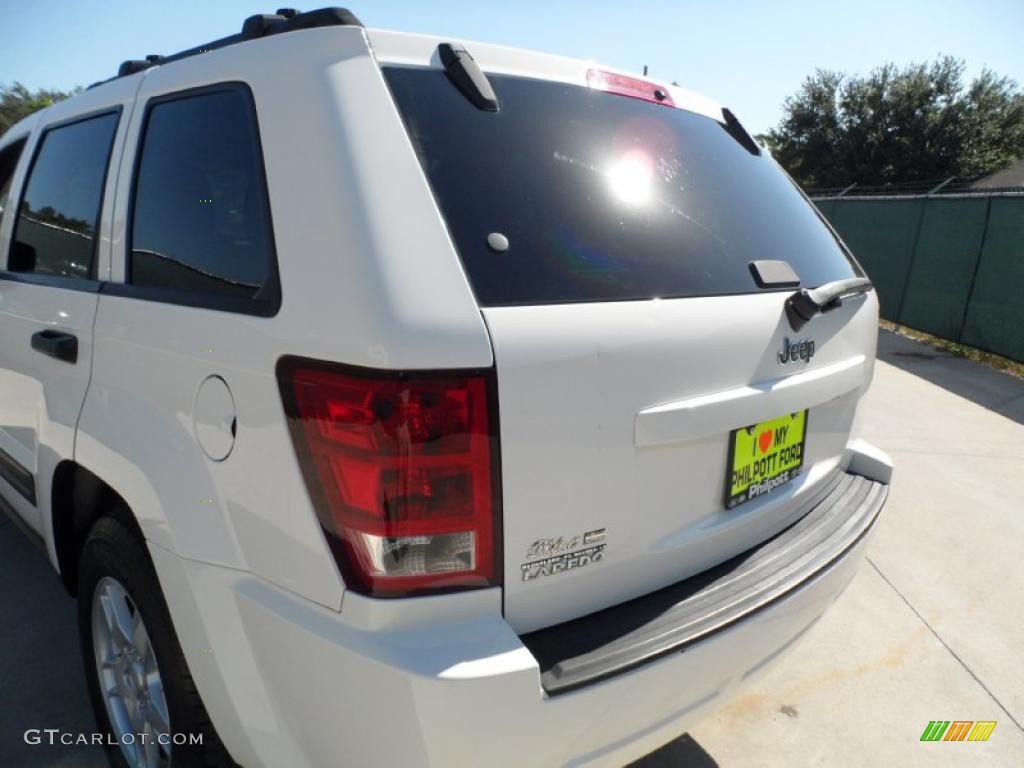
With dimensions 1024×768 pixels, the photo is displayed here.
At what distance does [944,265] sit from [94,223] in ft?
36.0

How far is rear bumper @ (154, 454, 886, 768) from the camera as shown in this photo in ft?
3.83

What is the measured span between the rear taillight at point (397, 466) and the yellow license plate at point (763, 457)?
70 cm

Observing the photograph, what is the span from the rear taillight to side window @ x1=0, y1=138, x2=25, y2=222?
7.67 feet

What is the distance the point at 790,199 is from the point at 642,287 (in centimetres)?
108

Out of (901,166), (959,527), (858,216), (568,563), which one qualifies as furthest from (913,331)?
(901,166)

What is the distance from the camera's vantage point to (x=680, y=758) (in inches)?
85.9

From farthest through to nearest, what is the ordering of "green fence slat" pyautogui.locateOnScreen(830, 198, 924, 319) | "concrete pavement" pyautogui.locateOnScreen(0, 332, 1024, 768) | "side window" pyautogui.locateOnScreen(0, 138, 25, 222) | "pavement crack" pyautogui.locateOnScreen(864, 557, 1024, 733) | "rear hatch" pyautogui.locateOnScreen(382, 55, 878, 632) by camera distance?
"green fence slat" pyautogui.locateOnScreen(830, 198, 924, 319) < "side window" pyautogui.locateOnScreen(0, 138, 25, 222) < "pavement crack" pyautogui.locateOnScreen(864, 557, 1024, 733) < "concrete pavement" pyautogui.locateOnScreen(0, 332, 1024, 768) < "rear hatch" pyautogui.locateOnScreen(382, 55, 878, 632)

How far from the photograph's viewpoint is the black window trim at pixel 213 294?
4.36ft

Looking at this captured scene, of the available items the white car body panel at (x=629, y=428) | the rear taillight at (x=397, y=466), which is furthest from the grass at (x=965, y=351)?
the rear taillight at (x=397, y=466)

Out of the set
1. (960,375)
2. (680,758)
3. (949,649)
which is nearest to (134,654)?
(680,758)

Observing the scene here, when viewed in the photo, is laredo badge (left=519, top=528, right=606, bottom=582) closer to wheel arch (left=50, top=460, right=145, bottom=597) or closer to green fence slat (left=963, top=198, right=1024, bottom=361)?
wheel arch (left=50, top=460, right=145, bottom=597)

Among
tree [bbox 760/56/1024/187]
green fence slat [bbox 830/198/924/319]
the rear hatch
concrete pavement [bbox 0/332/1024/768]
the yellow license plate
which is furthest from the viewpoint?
tree [bbox 760/56/1024/187]

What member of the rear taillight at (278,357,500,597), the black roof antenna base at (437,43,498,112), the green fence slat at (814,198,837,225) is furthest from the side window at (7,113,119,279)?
the green fence slat at (814,198,837,225)

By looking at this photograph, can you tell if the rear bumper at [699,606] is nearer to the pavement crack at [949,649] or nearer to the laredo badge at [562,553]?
the laredo badge at [562,553]
